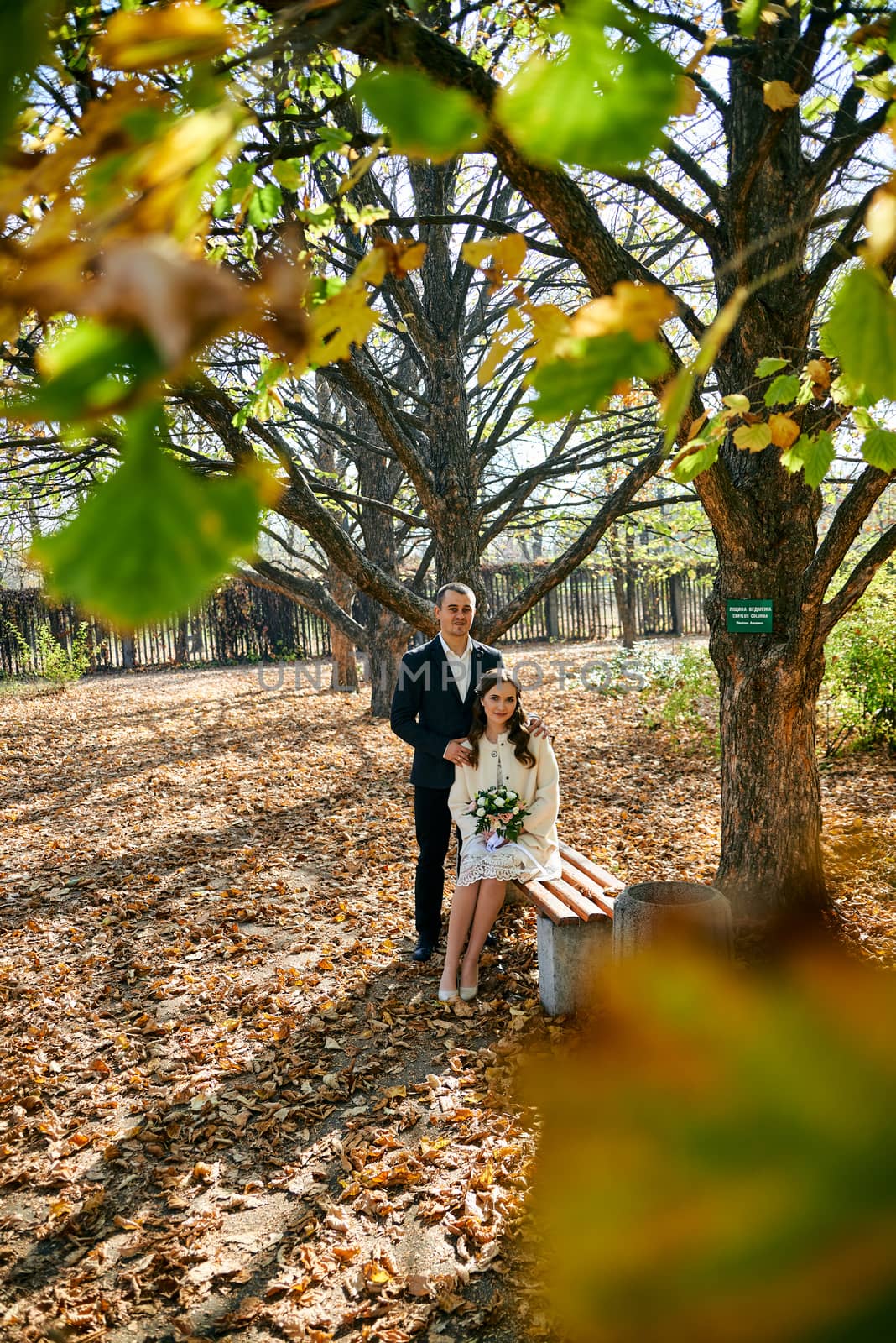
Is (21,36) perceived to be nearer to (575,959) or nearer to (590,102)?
(590,102)

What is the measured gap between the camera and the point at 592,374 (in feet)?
1.77

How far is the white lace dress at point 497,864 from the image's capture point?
13.6ft

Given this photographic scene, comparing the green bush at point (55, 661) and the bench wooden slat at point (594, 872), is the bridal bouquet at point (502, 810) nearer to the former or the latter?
the bench wooden slat at point (594, 872)

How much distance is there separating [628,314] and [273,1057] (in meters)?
3.80

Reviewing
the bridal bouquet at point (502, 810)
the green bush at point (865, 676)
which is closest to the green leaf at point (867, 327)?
the bridal bouquet at point (502, 810)

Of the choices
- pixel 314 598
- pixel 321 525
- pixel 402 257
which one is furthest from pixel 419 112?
pixel 314 598

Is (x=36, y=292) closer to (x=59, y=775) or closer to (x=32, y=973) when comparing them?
(x=32, y=973)

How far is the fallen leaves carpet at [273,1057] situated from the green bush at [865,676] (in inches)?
17.4

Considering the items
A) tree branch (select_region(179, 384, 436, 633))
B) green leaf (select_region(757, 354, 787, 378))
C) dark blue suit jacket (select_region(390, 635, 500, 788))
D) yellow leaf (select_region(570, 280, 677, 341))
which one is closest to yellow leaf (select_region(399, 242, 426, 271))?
yellow leaf (select_region(570, 280, 677, 341))

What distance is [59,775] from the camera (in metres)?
→ 9.00

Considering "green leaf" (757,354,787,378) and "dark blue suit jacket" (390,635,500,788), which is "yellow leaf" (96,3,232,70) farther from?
"dark blue suit jacket" (390,635,500,788)

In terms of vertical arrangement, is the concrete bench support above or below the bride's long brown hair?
below

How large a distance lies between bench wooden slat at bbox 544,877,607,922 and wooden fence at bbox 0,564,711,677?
14.8 metres

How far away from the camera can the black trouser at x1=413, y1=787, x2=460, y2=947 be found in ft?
15.2
